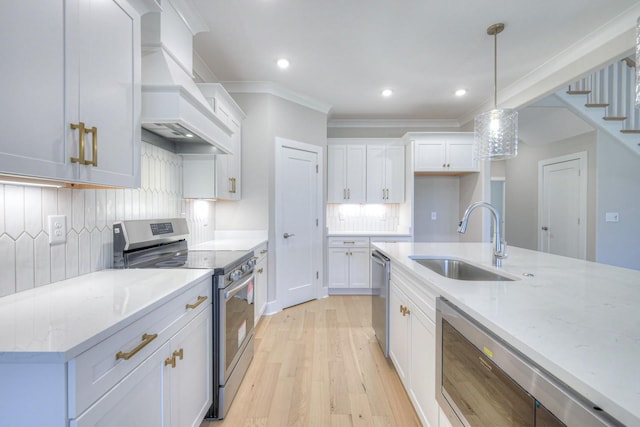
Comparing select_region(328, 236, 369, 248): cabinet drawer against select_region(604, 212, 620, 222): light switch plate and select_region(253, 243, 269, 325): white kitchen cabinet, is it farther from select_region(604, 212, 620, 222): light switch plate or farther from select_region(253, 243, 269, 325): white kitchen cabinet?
select_region(604, 212, 620, 222): light switch plate

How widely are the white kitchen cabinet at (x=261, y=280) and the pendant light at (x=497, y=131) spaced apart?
2.36 meters

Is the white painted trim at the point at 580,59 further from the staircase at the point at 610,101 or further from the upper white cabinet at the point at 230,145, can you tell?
the upper white cabinet at the point at 230,145

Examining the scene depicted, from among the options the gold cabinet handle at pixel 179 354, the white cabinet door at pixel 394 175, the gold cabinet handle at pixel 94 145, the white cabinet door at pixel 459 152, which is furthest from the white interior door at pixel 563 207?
the gold cabinet handle at pixel 94 145

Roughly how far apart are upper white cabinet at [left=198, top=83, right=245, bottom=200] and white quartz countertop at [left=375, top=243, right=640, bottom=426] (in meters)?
1.90

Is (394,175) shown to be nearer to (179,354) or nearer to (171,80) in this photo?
(171,80)

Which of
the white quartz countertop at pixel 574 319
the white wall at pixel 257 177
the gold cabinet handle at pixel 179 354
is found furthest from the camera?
the white wall at pixel 257 177

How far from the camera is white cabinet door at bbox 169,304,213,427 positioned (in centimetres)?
123

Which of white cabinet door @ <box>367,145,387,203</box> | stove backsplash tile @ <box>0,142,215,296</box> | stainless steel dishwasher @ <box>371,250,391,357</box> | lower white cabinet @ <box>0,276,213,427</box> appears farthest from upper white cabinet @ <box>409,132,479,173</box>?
lower white cabinet @ <box>0,276,213,427</box>

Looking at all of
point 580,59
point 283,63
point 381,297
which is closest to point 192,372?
point 381,297

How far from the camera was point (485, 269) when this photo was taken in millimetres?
1639

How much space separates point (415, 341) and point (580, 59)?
3004 millimetres

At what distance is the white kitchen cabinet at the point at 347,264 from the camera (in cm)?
408

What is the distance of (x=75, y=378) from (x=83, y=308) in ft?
1.09

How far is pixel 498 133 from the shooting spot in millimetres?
2402
